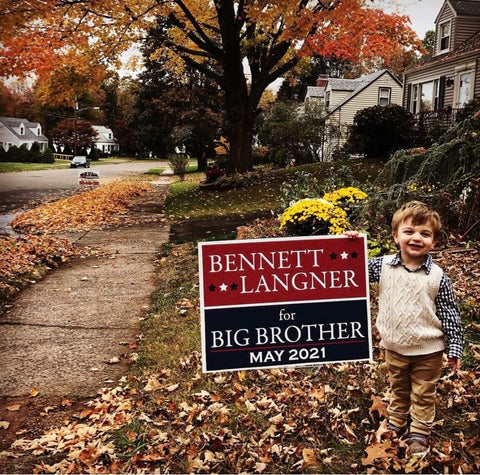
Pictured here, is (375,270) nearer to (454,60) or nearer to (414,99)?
(454,60)

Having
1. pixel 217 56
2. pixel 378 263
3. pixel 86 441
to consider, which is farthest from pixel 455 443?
pixel 217 56

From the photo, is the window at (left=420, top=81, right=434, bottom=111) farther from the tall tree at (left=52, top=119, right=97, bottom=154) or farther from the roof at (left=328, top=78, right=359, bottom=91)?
the tall tree at (left=52, top=119, right=97, bottom=154)

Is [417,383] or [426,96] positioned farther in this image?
[426,96]

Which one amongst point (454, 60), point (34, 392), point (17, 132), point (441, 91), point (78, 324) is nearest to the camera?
point (34, 392)

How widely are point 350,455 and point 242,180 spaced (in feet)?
46.9

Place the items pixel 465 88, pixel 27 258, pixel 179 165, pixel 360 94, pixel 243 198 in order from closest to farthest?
pixel 27 258 → pixel 243 198 → pixel 465 88 → pixel 179 165 → pixel 360 94

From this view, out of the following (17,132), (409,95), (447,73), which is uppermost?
(447,73)

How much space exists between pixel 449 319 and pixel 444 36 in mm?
24811

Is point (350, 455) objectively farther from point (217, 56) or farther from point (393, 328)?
point (217, 56)

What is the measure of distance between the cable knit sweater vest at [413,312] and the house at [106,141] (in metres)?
73.3

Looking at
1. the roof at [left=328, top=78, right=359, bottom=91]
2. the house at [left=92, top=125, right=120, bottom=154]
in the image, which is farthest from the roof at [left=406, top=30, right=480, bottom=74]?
the house at [left=92, top=125, right=120, bottom=154]

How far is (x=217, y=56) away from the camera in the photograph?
55.5ft

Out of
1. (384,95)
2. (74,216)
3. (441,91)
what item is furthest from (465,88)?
(384,95)

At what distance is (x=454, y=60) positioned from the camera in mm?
21625
